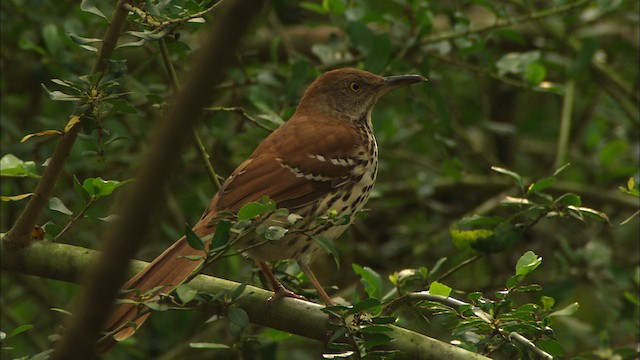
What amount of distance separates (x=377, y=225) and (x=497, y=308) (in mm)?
2888

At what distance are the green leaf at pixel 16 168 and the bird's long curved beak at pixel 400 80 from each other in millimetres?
1699

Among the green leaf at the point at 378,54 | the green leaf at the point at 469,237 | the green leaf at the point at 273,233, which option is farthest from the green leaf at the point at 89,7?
the green leaf at the point at 378,54

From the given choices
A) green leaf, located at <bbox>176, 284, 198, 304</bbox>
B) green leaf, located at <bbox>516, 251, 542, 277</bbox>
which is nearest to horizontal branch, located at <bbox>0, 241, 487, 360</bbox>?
green leaf, located at <bbox>176, 284, 198, 304</bbox>

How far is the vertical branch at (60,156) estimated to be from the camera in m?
2.41

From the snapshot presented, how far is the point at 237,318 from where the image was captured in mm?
2484

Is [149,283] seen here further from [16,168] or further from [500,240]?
[500,240]

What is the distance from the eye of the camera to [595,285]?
4227mm

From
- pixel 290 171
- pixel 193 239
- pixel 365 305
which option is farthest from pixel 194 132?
pixel 365 305

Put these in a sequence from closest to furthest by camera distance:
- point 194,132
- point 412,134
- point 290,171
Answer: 1. point 194,132
2. point 290,171
3. point 412,134

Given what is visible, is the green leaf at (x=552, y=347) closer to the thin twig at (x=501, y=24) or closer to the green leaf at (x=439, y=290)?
the green leaf at (x=439, y=290)

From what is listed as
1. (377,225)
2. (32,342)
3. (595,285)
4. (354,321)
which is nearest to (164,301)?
(354,321)

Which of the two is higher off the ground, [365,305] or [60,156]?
[60,156]

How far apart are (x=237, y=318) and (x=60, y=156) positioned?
0.60m

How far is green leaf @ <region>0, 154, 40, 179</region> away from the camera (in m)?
2.45
